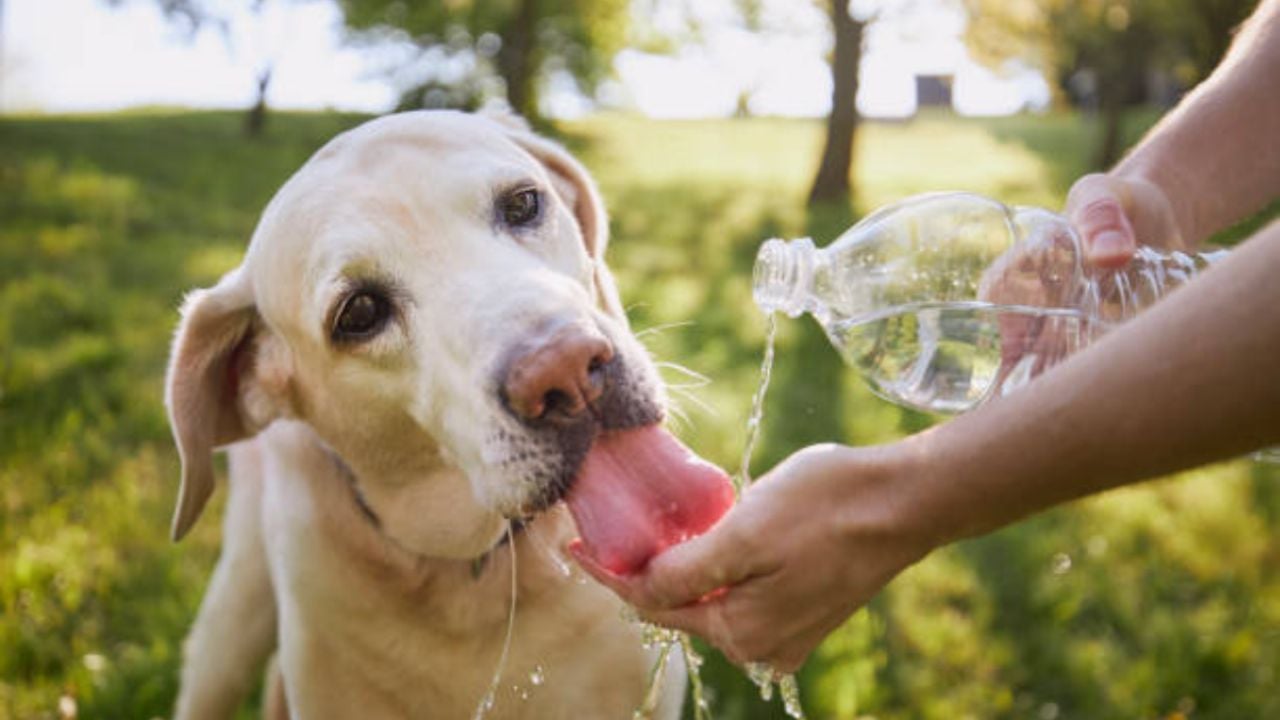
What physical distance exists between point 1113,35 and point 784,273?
19.0m

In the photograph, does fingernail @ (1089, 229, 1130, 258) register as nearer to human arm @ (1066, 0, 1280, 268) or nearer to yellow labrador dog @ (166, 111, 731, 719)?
human arm @ (1066, 0, 1280, 268)

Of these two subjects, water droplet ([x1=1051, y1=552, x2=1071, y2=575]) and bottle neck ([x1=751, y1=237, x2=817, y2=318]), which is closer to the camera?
bottle neck ([x1=751, y1=237, x2=817, y2=318])

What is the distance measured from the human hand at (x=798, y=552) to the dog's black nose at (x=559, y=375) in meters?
0.31

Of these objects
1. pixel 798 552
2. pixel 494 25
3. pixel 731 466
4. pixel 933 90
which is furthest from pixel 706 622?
pixel 933 90

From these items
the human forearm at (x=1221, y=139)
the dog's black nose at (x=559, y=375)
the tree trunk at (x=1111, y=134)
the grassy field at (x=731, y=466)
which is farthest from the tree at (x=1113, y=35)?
the dog's black nose at (x=559, y=375)

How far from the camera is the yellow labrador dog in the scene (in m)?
2.00

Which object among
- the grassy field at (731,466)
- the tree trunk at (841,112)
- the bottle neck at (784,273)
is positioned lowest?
the tree trunk at (841,112)

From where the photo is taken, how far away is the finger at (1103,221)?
84.8 inches

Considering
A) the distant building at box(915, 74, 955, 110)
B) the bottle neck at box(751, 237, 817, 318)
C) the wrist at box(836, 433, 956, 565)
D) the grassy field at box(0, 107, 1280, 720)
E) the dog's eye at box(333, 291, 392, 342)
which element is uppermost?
the wrist at box(836, 433, 956, 565)

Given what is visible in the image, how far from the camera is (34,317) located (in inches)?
269

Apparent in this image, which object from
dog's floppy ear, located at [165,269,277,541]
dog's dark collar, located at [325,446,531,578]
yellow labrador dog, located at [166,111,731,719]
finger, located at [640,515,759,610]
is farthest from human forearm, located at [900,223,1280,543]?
dog's floppy ear, located at [165,269,277,541]

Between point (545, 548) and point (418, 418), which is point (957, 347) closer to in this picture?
point (545, 548)

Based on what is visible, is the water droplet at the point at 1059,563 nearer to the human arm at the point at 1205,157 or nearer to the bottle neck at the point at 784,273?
the human arm at the point at 1205,157

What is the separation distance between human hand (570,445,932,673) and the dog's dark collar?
0.83 m
